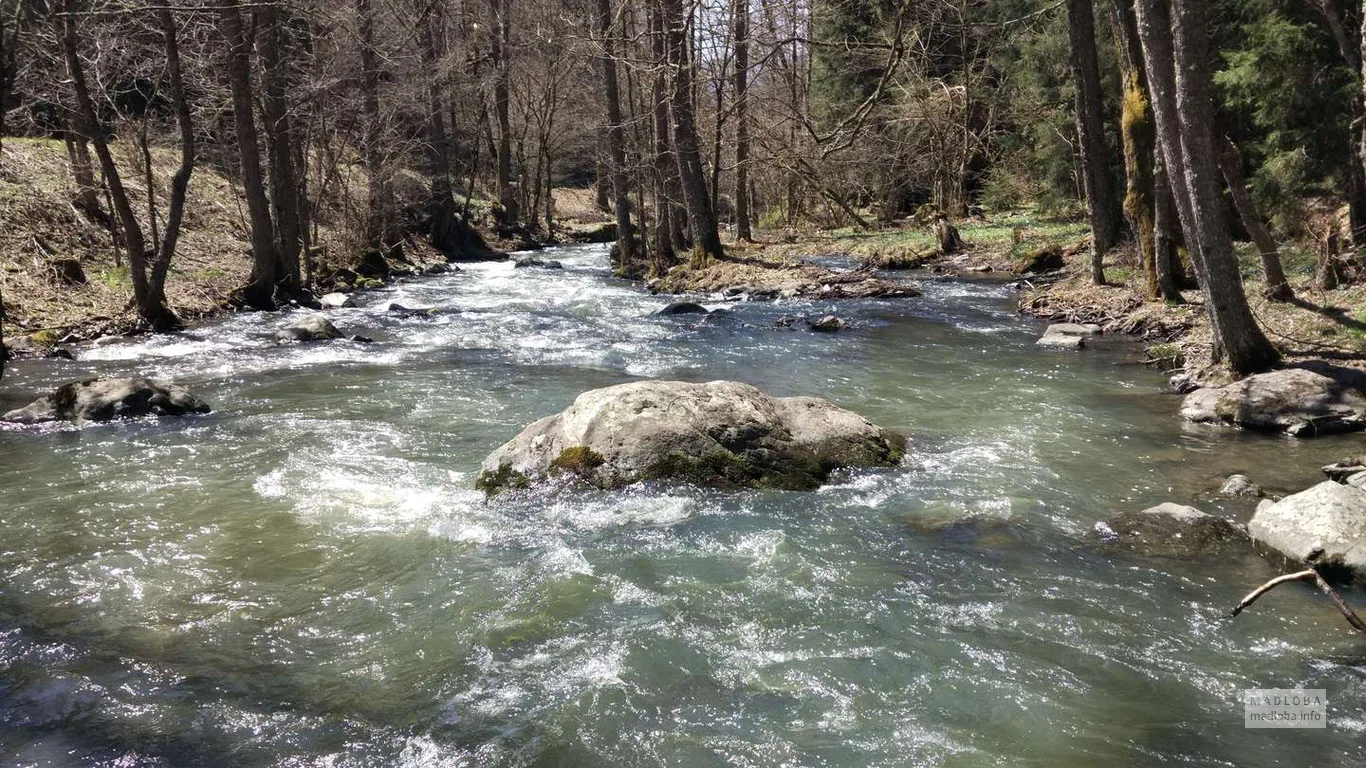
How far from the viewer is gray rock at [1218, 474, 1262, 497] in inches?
269

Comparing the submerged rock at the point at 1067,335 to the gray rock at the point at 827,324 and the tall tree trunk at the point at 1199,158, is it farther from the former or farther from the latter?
the gray rock at the point at 827,324

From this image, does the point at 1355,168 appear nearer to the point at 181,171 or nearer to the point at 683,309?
the point at 683,309

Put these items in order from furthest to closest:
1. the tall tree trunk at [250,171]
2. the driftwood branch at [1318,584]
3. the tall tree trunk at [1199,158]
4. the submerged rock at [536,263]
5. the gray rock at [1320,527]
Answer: the submerged rock at [536,263], the tall tree trunk at [250,171], the tall tree trunk at [1199,158], the gray rock at [1320,527], the driftwood branch at [1318,584]

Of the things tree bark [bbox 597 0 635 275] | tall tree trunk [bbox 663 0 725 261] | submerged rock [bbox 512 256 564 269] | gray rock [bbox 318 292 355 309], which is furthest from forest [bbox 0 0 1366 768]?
submerged rock [bbox 512 256 564 269]

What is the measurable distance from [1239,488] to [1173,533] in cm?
122

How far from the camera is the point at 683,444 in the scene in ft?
23.8

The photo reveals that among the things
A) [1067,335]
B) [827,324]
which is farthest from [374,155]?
[1067,335]

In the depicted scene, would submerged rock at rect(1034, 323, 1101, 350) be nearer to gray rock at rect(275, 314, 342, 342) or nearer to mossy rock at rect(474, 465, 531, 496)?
mossy rock at rect(474, 465, 531, 496)

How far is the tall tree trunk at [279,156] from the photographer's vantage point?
18547mm

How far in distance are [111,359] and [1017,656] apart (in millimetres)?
12607

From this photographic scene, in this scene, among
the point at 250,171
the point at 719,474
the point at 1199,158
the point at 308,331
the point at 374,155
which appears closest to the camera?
the point at 719,474

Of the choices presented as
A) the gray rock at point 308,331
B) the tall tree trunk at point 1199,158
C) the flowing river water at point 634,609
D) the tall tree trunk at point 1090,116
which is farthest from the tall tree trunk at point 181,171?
the tall tree trunk at point 1090,116

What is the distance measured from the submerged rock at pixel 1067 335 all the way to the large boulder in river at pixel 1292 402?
3751 mm

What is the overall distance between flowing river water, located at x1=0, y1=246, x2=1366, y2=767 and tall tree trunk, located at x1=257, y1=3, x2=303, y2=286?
998 centimetres
